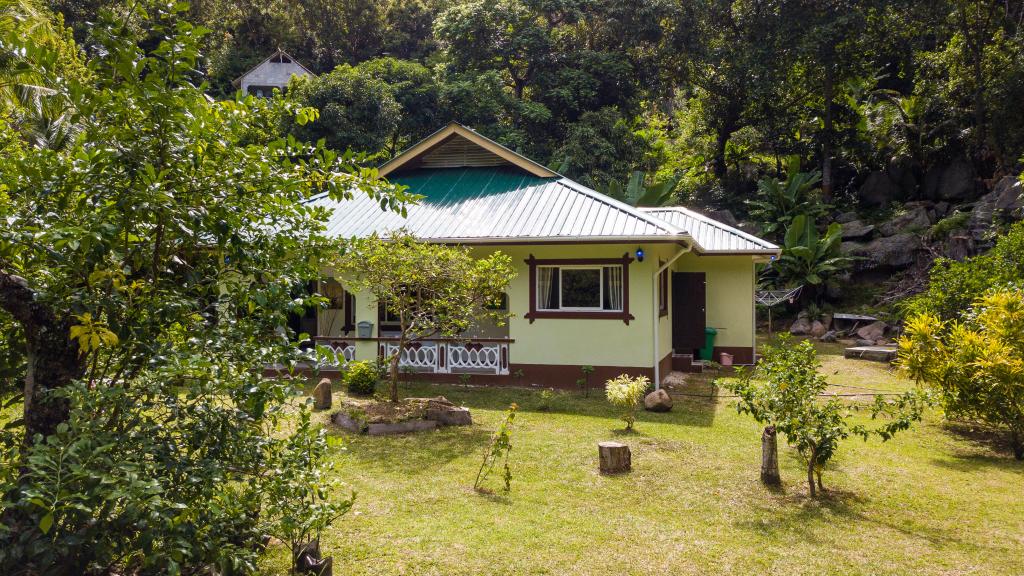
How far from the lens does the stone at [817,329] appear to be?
2284 cm

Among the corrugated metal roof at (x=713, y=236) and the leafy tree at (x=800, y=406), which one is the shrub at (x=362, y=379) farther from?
the corrugated metal roof at (x=713, y=236)

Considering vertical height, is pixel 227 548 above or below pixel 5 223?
below

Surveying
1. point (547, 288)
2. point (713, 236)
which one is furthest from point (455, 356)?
point (713, 236)

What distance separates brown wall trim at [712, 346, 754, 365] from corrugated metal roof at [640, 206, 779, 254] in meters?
2.67

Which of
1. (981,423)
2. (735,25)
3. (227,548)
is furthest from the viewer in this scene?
(735,25)

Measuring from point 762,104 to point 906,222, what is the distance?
800cm

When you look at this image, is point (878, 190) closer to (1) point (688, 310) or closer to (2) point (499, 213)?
(1) point (688, 310)

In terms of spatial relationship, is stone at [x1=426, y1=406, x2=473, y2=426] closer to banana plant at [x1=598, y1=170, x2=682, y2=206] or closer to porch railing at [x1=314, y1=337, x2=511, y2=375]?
porch railing at [x1=314, y1=337, x2=511, y2=375]

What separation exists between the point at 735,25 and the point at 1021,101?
10563 mm

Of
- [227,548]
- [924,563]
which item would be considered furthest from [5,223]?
[924,563]

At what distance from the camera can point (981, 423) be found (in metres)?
11.1

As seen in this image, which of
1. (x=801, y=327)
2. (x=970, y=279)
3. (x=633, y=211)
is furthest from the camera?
(x=801, y=327)

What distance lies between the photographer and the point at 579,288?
14.2 metres

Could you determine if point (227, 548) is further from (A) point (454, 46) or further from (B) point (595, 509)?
(A) point (454, 46)
